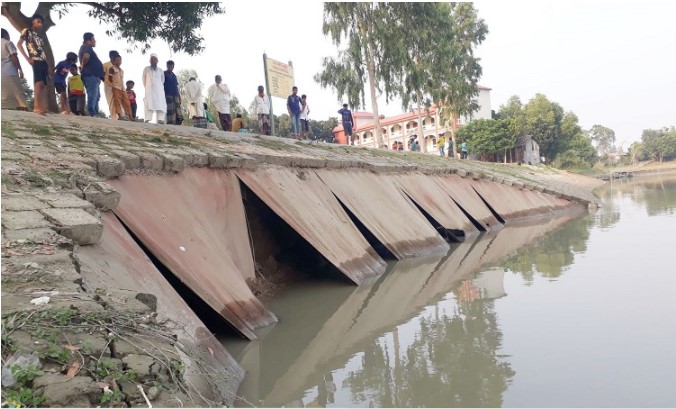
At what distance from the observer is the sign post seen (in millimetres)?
11211

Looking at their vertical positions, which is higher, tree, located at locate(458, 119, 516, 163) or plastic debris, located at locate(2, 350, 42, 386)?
tree, located at locate(458, 119, 516, 163)

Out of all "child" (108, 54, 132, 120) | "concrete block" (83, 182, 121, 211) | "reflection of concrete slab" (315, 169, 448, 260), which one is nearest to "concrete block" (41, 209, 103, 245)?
"concrete block" (83, 182, 121, 211)

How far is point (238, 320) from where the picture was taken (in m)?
4.16

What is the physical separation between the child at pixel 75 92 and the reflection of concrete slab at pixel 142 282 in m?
5.31

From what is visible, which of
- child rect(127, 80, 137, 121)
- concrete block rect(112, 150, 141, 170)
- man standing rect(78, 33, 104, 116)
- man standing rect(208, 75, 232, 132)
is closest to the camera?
concrete block rect(112, 150, 141, 170)

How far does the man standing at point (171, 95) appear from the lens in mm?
9539

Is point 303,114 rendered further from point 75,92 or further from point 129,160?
point 129,160

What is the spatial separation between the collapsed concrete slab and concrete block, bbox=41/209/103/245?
9141 millimetres

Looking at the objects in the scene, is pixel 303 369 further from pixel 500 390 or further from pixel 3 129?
pixel 3 129

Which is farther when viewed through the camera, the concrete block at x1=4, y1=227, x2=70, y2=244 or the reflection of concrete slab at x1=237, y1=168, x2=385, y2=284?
the reflection of concrete slab at x1=237, y1=168, x2=385, y2=284

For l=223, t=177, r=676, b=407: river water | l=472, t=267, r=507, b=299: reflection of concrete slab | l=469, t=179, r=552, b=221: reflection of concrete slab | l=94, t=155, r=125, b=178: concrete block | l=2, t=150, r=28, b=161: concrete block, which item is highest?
l=2, t=150, r=28, b=161: concrete block

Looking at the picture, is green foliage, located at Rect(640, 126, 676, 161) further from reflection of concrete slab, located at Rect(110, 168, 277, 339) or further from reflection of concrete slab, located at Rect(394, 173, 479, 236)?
reflection of concrete slab, located at Rect(110, 168, 277, 339)

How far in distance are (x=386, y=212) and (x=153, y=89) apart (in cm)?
452

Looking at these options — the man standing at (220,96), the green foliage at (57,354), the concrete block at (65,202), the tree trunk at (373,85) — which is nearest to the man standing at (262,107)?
the man standing at (220,96)
